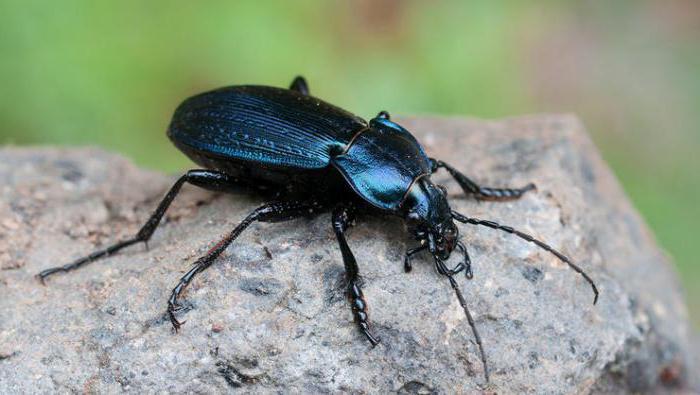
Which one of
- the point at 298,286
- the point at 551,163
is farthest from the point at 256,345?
the point at 551,163

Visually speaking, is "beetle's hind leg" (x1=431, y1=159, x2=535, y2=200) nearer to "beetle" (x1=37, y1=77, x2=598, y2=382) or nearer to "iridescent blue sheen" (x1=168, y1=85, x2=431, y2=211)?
"beetle" (x1=37, y1=77, x2=598, y2=382)

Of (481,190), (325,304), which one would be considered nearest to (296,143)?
(325,304)

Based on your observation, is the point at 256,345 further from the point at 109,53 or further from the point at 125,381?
the point at 109,53

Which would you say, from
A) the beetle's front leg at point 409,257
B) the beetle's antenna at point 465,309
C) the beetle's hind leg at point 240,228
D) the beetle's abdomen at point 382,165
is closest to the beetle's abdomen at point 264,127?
the beetle's abdomen at point 382,165

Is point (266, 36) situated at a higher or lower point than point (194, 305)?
higher

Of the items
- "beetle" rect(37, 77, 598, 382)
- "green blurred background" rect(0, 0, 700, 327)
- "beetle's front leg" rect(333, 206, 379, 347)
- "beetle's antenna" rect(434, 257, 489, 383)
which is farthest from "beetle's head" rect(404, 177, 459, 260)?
"green blurred background" rect(0, 0, 700, 327)

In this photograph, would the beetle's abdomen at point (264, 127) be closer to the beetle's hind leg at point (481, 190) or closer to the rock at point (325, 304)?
the rock at point (325, 304)

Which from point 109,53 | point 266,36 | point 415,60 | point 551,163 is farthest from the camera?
point 415,60
